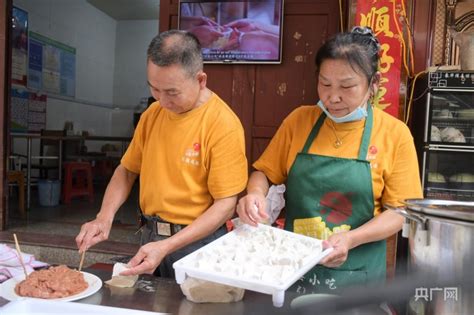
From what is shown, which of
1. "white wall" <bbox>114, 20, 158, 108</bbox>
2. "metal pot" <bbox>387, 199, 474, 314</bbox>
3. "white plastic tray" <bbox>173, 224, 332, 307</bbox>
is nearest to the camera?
"metal pot" <bbox>387, 199, 474, 314</bbox>

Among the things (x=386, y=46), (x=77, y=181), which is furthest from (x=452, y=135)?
(x=77, y=181)

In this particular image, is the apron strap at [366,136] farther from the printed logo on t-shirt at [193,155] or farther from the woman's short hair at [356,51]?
the printed logo on t-shirt at [193,155]

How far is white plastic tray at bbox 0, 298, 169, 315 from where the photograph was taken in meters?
1.15

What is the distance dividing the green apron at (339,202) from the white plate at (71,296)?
0.71 m

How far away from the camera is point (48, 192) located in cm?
613

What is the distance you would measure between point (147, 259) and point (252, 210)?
0.38m

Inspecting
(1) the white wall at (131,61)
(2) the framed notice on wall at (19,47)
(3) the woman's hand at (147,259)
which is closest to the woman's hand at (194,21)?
(3) the woman's hand at (147,259)

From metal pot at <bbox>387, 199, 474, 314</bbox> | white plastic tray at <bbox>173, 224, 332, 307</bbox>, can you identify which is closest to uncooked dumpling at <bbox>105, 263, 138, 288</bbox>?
white plastic tray at <bbox>173, 224, 332, 307</bbox>

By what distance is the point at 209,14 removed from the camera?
425 centimetres

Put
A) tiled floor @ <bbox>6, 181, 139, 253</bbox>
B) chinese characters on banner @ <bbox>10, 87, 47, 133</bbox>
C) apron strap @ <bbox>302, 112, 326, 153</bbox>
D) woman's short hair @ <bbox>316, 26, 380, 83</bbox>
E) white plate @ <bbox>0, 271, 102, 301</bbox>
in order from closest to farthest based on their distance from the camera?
white plate @ <bbox>0, 271, 102, 301</bbox>
woman's short hair @ <bbox>316, 26, 380, 83</bbox>
apron strap @ <bbox>302, 112, 326, 153</bbox>
tiled floor @ <bbox>6, 181, 139, 253</bbox>
chinese characters on banner @ <bbox>10, 87, 47, 133</bbox>

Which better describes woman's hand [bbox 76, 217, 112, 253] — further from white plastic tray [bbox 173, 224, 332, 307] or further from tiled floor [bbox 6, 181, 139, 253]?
tiled floor [bbox 6, 181, 139, 253]

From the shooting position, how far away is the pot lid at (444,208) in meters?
0.82

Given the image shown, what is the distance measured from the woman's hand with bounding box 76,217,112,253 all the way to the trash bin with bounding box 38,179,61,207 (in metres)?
4.93

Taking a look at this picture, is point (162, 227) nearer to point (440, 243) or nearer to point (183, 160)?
point (183, 160)
